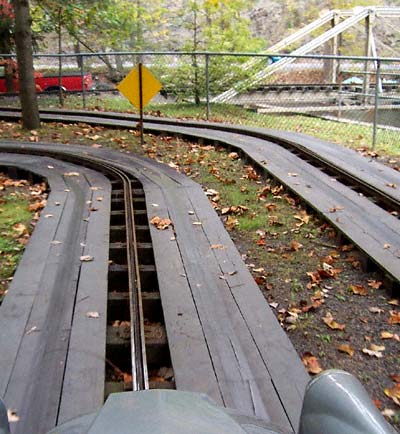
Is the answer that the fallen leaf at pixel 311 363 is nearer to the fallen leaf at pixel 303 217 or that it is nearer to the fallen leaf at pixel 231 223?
the fallen leaf at pixel 231 223

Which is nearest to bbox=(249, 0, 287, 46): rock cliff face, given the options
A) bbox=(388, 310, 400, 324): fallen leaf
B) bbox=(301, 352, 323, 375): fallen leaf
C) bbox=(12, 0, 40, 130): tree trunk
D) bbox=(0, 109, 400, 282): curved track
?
bbox=(0, 109, 400, 282): curved track

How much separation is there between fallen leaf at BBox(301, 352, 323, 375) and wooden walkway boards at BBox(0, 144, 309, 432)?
190 millimetres

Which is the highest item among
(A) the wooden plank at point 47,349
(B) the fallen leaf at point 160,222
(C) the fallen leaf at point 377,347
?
(B) the fallen leaf at point 160,222

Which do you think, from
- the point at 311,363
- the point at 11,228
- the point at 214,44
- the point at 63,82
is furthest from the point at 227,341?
the point at 63,82

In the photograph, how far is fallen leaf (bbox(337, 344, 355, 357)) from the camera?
12.2 ft

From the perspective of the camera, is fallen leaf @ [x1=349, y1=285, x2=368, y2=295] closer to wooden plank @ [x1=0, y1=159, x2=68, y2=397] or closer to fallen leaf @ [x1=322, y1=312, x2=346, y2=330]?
fallen leaf @ [x1=322, y1=312, x2=346, y2=330]

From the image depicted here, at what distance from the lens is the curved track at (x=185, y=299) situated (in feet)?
9.85

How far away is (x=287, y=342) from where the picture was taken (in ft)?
11.7

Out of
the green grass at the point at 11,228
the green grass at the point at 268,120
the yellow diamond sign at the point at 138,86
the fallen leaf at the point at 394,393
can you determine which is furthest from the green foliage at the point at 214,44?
the fallen leaf at the point at 394,393

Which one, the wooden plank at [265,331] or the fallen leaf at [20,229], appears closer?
the wooden plank at [265,331]

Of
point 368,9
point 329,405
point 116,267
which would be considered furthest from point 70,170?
point 368,9

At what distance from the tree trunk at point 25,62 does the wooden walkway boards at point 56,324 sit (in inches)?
255

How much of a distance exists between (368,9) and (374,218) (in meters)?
20.4

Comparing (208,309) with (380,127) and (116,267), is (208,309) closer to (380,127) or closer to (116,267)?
(116,267)
